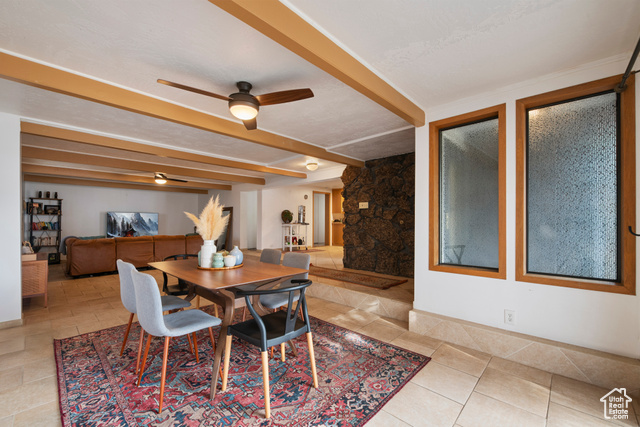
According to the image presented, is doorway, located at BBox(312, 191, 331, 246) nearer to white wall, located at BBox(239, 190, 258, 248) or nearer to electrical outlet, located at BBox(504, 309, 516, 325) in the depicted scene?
white wall, located at BBox(239, 190, 258, 248)

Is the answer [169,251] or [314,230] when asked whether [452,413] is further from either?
[314,230]

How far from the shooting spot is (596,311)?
209 cm

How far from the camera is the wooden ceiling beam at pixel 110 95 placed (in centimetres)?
207

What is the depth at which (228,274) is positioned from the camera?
2.32 metres

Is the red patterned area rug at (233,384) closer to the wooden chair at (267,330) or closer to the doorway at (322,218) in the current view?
the wooden chair at (267,330)

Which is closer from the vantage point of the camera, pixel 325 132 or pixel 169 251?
pixel 325 132

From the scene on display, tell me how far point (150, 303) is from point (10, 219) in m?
2.89

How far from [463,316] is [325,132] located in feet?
8.96

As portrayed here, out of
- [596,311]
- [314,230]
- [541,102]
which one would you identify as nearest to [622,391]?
[596,311]

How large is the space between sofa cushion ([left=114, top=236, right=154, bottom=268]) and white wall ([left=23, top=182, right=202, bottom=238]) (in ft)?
13.6

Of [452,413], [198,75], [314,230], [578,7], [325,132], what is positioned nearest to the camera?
[578,7]

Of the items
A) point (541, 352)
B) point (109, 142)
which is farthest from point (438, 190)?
point (109, 142)

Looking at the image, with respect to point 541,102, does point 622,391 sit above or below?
below

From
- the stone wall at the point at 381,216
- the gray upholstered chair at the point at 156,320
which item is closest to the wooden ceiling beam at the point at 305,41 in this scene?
the gray upholstered chair at the point at 156,320
